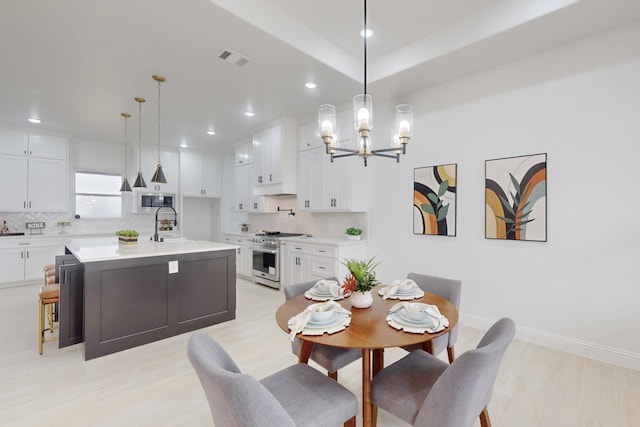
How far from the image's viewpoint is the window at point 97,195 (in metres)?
6.32

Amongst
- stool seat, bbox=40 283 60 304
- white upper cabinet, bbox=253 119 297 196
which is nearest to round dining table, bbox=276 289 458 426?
stool seat, bbox=40 283 60 304

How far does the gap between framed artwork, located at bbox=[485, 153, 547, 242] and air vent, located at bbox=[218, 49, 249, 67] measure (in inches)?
112

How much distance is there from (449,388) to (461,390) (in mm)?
43

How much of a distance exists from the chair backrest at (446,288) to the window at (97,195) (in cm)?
677

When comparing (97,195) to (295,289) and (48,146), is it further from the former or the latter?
(295,289)

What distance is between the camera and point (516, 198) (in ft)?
10.2

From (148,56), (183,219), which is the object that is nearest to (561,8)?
(148,56)

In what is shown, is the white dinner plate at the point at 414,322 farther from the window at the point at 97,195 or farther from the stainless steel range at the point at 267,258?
the window at the point at 97,195

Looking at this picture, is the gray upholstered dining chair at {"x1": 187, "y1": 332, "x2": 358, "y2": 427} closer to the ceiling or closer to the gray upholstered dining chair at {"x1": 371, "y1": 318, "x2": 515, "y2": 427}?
the gray upholstered dining chair at {"x1": 371, "y1": 318, "x2": 515, "y2": 427}

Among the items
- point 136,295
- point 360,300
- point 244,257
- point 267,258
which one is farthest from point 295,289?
point 244,257

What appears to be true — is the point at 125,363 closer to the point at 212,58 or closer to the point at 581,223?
the point at 212,58

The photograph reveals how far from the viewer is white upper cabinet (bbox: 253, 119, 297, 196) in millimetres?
5195

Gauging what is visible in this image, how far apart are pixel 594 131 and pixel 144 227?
7.86 m

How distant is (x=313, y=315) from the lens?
61.8 inches
